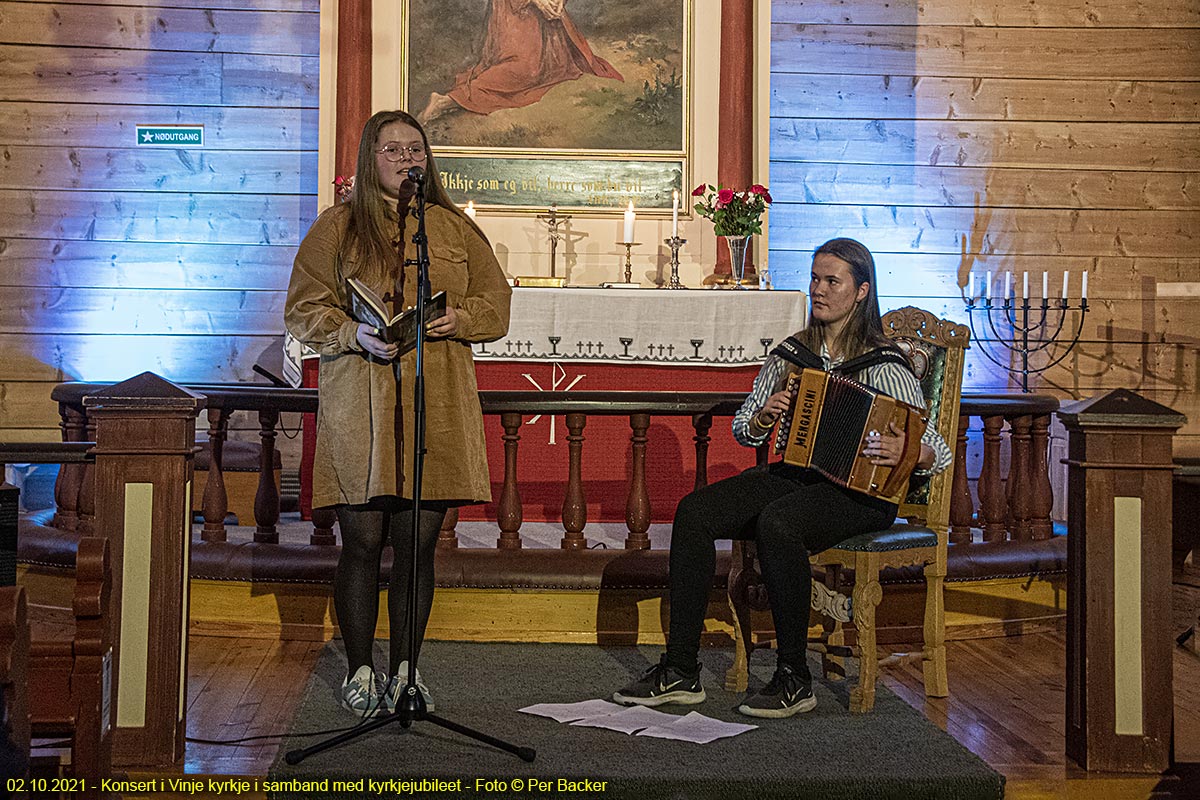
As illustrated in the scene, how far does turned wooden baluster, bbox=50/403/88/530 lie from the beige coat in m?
1.68

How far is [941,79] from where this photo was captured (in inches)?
279

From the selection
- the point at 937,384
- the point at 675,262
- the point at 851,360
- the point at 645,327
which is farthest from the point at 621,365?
the point at 851,360

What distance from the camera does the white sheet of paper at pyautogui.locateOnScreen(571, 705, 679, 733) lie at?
Answer: 3031mm

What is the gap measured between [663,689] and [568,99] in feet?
14.0

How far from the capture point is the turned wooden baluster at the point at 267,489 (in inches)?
162

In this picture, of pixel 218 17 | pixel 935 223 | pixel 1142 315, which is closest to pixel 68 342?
pixel 218 17

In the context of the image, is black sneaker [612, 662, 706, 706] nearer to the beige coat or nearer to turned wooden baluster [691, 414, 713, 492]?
the beige coat

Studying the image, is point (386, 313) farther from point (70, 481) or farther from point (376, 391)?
point (70, 481)

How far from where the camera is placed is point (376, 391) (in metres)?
3.04

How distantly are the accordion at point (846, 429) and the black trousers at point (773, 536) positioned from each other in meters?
0.09

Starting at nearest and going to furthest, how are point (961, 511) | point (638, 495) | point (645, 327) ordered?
point (638, 495), point (961, 511), point (645, 327)

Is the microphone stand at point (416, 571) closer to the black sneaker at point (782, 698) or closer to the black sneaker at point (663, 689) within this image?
the black sneaker at point (663, 689)

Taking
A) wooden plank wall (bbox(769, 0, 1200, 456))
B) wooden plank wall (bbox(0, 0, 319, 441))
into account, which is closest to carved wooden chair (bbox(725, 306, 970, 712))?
wooden plank wall (bbox(769, 0, 1200, 456))

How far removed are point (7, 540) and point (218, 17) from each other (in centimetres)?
493
